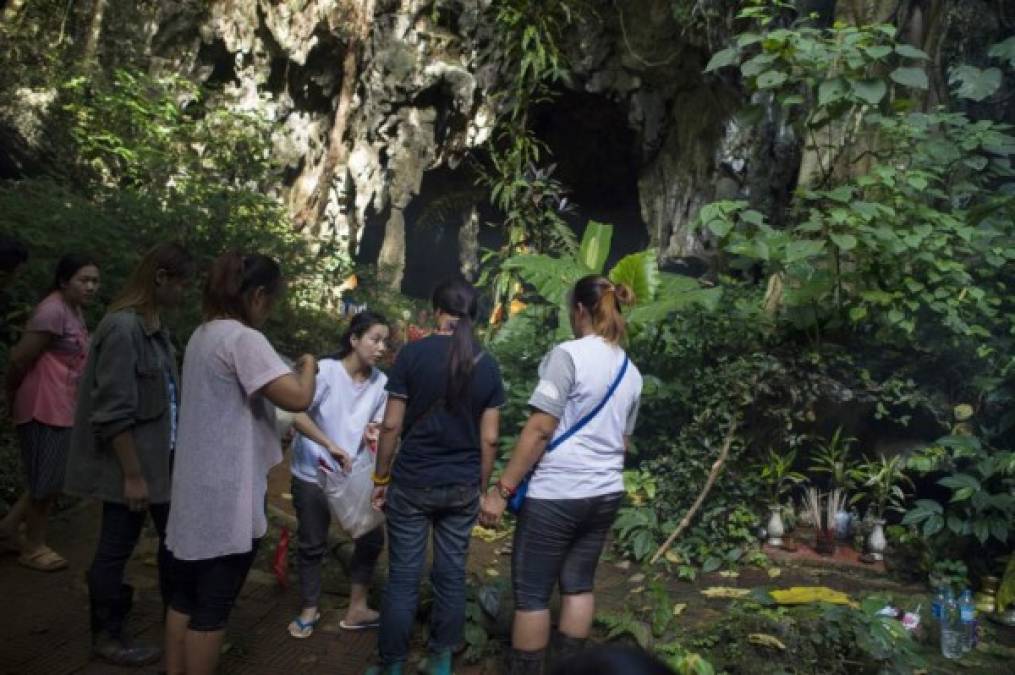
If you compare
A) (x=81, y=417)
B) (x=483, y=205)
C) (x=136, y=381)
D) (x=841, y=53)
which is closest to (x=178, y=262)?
(x=136, y=381)

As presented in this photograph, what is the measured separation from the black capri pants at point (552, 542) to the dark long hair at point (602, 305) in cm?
65

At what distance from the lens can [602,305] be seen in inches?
122

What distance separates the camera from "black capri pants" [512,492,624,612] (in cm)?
298

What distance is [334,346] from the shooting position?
959 cm

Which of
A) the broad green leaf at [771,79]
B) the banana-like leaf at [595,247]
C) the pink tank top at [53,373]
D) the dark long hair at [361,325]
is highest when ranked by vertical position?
the broad green leaf at [771,79]

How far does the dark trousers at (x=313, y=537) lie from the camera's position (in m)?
3.61

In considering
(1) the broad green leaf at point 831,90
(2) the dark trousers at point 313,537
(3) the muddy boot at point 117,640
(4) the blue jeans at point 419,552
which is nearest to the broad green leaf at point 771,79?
(1) the broad green leaf at point 831,90

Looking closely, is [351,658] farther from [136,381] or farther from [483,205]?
[483,205]

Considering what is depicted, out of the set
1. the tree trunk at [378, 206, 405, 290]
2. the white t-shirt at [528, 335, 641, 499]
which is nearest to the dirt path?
the white t-shirt at [528, 335, 641, 499]

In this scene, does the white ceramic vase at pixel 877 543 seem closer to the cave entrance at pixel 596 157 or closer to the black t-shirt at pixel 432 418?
the black t-shirt at pixel 432 418

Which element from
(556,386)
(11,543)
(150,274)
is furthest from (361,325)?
(11,543)

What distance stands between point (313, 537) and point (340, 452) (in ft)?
1.66

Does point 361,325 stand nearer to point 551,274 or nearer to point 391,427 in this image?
point 391,427

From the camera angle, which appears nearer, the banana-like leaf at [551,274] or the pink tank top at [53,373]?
the pink tank top at [53,373]
